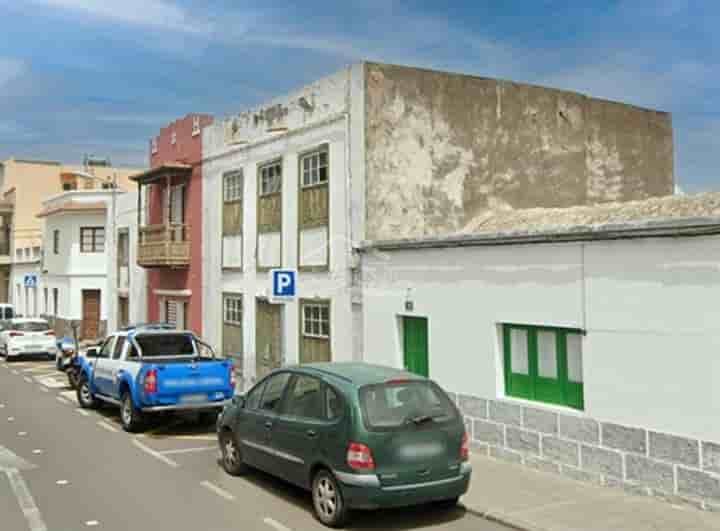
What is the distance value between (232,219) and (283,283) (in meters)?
7.49

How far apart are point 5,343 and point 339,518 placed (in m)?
22.6

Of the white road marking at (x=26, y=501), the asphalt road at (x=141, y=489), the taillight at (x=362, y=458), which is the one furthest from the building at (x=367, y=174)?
the taillight at (x=362, y=458)

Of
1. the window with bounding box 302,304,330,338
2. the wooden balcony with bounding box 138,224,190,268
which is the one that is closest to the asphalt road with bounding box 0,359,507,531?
the window with bounding box 302,304,330,338

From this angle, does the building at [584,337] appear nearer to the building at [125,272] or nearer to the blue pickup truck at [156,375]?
the blue pickup truck at [156,375]

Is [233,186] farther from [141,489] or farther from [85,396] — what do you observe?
[141,489]

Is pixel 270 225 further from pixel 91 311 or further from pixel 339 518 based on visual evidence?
pixel 91 311

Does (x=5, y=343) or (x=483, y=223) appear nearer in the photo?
(x=483, y=223)

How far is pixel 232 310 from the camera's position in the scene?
19.1 meters

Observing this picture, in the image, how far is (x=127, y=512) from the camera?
8023 millimetres

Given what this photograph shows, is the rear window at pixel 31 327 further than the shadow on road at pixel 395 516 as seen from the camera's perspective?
Yes

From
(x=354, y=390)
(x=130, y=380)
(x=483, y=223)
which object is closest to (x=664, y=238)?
(x=354, y=390)

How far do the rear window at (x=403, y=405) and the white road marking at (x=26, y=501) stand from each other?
3557 mm

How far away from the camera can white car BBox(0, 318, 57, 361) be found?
25.7 metres

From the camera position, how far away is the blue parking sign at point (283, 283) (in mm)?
11930
